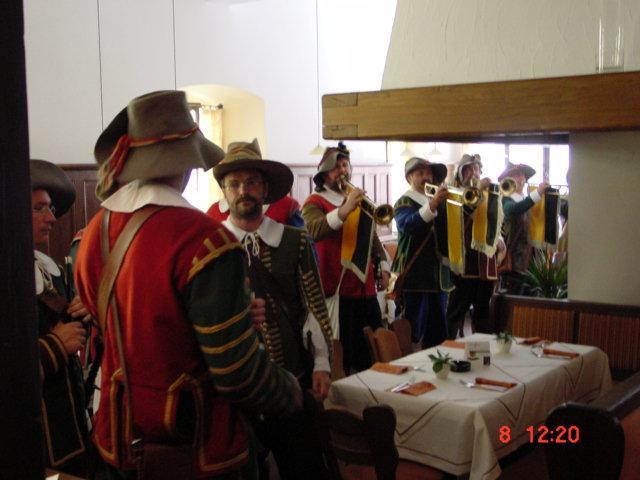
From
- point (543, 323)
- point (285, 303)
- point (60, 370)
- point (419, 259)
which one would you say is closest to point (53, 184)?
point (60, 370)

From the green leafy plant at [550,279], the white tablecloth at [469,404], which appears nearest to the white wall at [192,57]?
the white tablecloth at [469,404]

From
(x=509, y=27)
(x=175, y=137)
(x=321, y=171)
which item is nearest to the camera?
(x=509, y=27)

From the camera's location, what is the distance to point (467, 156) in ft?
22.4

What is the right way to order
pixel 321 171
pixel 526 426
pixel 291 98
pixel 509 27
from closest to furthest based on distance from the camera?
pixel 509 27 → pixel 526 426 → pixel 321 171 → pixel 291 98

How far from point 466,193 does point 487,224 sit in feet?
1.25

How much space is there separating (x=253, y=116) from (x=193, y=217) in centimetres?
671

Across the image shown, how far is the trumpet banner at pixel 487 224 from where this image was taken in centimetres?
631

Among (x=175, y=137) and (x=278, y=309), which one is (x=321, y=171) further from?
(x=175, y=137)

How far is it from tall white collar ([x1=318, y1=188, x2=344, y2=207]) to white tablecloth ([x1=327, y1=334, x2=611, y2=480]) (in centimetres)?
166

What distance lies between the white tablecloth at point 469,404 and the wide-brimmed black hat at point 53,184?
133cm

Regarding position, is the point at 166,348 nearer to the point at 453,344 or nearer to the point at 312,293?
the point at 312,293

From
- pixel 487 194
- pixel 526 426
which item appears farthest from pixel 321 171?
pixel 526 426

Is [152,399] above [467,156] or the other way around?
the other way around

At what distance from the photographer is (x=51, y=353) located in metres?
2.34
